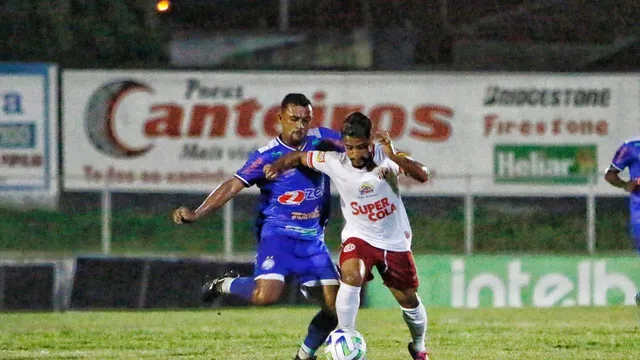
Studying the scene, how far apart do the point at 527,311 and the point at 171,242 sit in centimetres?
542

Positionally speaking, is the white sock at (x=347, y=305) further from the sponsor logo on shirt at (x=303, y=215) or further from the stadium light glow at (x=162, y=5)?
the stadium light glow at (x=162, y=5)

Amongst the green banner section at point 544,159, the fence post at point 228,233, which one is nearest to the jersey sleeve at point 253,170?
the fence post at point 228,233

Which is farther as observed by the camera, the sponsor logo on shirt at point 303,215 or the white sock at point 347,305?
the sponsor logo on shirt at point 303,215

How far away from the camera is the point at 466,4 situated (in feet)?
94.7

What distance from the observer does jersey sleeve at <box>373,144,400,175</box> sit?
9945 millimetres

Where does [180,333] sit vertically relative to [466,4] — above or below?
below

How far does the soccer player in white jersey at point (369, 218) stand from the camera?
32.4ft

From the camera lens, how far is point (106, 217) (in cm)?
1822

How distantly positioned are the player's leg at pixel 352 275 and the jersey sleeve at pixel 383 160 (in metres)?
0.55

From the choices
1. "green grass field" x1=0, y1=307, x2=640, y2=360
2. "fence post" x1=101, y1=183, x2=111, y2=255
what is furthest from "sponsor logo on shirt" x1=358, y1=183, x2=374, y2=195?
"fence post" x1=101, y1=183, x2=111, y2=255

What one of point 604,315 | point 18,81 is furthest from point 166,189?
point 604,315

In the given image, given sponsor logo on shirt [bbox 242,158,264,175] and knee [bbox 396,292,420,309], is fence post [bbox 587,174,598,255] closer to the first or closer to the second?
knee [bbox 396,292,420,309]

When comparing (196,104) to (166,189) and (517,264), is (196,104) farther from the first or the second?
(517,264)

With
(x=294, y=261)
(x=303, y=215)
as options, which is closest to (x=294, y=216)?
(x=303, y=215)
